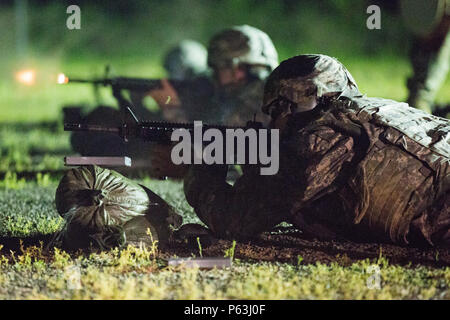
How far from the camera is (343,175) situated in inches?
155

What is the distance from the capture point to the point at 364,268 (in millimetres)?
3734

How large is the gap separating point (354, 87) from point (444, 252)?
4.23 ft

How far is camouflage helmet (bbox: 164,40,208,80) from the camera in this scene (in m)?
11.9

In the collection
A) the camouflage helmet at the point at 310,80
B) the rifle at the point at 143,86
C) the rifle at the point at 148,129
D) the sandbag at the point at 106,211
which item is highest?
the camouflage helmet at the point at 310,80

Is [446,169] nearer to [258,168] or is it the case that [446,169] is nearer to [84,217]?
[258,168]

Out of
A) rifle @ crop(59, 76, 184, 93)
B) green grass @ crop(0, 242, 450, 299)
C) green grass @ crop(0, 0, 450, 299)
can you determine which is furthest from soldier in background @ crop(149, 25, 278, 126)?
green grass @ crop(0, 242, 450, 299)

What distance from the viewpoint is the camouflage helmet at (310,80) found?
13.7 ft
